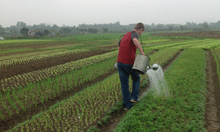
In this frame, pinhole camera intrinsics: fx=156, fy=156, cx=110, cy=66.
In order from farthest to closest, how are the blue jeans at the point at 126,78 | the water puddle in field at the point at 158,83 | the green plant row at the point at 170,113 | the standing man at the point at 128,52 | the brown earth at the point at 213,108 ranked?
the water puddle in field at the point at 158,83
the blue jeans at the point at 126,78
the standing man at the point at 128,52
the brown earth at the point at 213,108
the green plant row at the point at 170,113

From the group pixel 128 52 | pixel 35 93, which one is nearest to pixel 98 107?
pixel 128 52

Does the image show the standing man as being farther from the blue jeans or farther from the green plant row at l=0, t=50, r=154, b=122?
the green plant row at l=0, t=50, r=154, b=122

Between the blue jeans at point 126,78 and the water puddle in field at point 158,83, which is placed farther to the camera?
the water puddle in field at point 158,83

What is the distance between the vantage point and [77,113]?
4.19 m

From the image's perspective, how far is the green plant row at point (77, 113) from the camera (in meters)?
3.69

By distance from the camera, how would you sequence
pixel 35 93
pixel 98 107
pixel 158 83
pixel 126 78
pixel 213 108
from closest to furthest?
pixel 126 78 < pixel 213 108 < pixel 98 107 < pixel 158 83 < pixel 35 93

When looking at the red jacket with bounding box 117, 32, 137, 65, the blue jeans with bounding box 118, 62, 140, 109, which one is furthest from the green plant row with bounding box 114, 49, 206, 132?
the red jacket with bounding box 117, 32, 137, 65

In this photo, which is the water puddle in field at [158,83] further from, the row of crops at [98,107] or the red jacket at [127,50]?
the red jacket at [127,50]

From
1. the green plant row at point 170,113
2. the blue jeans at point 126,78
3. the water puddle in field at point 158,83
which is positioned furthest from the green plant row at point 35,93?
the water puddle in field at point 158,83

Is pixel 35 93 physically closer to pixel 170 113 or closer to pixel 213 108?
pixel 170 113

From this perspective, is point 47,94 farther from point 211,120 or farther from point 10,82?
point 211,120

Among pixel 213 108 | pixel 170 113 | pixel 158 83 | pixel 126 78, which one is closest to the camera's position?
pixel 170 113

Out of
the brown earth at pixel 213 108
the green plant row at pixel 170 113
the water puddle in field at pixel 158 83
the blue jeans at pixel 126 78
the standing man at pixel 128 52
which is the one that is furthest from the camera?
the water puddle in field at pixel 158 83

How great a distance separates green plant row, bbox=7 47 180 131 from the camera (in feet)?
12.1
